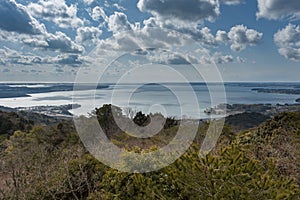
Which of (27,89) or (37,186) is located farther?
(27,89)

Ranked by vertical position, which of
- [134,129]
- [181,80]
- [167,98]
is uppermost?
[181,80]

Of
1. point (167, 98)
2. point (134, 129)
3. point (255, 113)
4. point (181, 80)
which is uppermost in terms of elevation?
point (181, 80)

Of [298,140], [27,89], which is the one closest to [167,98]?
[298,140]

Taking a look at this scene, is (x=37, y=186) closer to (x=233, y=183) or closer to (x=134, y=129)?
(x=134, y=129)

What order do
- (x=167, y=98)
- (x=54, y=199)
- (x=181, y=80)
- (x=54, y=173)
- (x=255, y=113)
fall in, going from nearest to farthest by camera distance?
1. (x=181, y=80)
2. (x=167, y=98)
3. (x=54, y=199)
4. (x=54, y=173)
5. (x=255, y=113)

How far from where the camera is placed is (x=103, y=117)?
22078 millimetres

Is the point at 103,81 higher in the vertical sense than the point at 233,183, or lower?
higher

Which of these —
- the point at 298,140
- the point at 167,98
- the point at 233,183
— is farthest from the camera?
the point at 298,140

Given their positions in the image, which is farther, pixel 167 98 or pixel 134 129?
pixel 134 129

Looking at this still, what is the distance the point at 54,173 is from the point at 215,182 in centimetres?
614

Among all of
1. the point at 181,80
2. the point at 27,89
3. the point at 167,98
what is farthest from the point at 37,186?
the point at 27,89

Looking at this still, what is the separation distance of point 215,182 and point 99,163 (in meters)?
5.43

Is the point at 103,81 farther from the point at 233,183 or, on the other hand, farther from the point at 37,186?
the point at 37,186

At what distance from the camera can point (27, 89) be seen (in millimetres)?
73875
